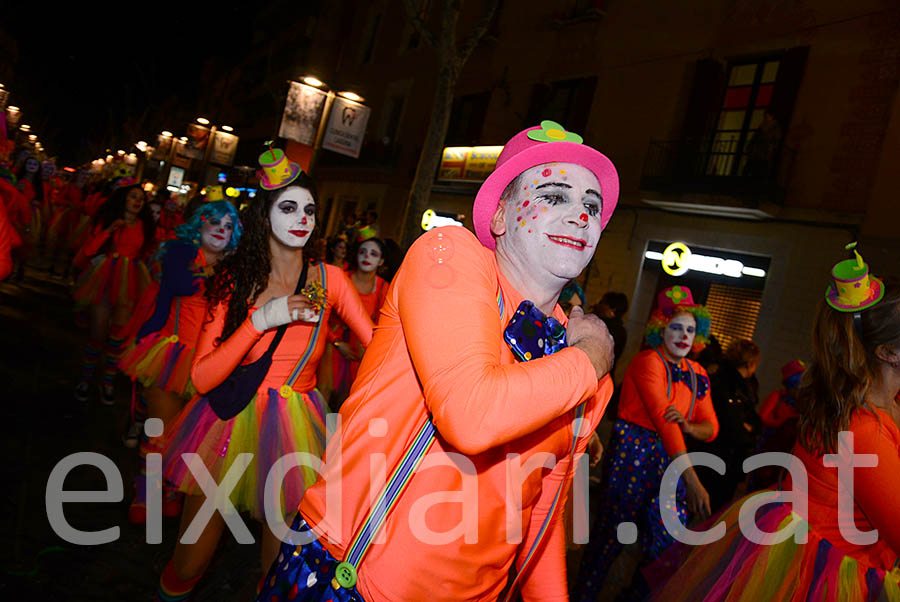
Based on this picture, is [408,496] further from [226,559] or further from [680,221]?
[680,221]

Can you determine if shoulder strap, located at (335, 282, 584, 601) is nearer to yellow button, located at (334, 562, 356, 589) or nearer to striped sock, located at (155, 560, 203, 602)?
yellow button, located at (334, 562, 356, 589)

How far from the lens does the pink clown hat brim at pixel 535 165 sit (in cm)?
171

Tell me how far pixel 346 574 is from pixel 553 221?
3.34 ft

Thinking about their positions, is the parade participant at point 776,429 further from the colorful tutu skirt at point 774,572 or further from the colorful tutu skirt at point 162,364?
the colorful tutu skirt at point 162,364

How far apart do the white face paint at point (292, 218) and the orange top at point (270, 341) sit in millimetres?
201

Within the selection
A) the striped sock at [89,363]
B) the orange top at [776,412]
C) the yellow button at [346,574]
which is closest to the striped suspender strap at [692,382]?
the orange top at [776,412]

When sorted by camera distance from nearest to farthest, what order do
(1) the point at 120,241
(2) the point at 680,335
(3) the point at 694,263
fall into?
1. (2) the point at 680,335
2. (1) the point at 120,241
3. (3) the point at 694,263

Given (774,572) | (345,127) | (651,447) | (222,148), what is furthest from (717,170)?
(222,148)

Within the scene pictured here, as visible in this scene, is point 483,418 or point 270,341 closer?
point 483,418

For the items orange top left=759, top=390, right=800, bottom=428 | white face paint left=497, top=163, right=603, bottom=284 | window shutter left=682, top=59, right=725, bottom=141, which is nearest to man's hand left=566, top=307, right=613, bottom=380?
white face paint left=497, top=163, right=603, bottom=284

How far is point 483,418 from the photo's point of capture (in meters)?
1.24

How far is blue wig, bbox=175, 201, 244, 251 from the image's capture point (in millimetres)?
4574

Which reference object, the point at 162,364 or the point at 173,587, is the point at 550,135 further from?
the point at 162,364

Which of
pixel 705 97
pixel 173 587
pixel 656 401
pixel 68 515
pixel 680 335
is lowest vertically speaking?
pixel 68 515
